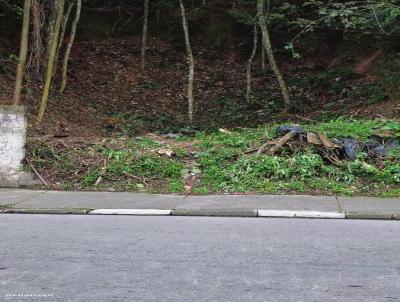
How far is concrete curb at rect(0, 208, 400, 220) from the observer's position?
819 cm

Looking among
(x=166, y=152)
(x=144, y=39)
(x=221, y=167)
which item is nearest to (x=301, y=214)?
(x=221, y=167)

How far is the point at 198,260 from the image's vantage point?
5812mm

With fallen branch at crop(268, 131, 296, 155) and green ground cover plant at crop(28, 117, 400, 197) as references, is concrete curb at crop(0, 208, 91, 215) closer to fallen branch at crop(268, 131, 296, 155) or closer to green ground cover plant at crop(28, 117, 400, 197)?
green ground cover plant at crop(28, 117, 400, 197)

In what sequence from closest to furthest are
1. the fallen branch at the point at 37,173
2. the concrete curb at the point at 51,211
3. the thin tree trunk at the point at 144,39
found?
the concrete curb at the point at 51,211
the fallen branch at the point at 37,173
the thin tree trunk at the point at 144,39

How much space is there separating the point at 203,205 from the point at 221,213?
1.98 ft

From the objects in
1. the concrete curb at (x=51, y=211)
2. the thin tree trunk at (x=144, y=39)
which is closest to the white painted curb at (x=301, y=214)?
the concrete curb at (x=51, y=211)


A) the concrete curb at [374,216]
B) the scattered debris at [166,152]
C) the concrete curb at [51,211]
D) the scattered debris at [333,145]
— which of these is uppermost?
the scattered debris at [333,145]

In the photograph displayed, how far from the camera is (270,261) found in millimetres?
5750

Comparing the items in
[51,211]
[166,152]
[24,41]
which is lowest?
[51,211]

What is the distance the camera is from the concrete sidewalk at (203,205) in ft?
27.7

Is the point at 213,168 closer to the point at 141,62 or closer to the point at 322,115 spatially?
the point at 322,115

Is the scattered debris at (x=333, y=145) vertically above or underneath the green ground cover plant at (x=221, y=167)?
above

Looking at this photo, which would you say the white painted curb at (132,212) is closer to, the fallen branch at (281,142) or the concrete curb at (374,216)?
the concrete curb at (374,216)

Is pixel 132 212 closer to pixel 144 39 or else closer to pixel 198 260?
pixel 198 260
